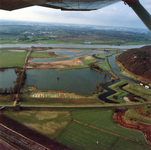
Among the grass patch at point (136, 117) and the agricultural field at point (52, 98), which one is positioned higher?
the agricultural field at point (52, 98)

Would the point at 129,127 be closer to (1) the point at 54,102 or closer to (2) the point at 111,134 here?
(2) the point at 111,134

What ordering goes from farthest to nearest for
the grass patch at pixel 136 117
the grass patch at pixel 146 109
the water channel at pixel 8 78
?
the water channel at pixel 8 78 < the grass patch at pixel 146 109 < the grass patch at pixel 136 117

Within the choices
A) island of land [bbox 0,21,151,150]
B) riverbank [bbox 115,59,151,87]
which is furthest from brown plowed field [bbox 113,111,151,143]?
riverbank [bbox 115,59,151,87]

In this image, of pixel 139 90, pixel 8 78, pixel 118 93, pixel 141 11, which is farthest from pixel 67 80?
pixel 141 11

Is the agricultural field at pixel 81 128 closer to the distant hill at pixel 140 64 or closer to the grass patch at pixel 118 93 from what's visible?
the grass patch at pixel 118 93

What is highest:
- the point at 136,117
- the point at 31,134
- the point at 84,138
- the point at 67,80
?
the point at 67,80

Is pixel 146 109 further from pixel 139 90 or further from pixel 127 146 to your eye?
pixel 127 146

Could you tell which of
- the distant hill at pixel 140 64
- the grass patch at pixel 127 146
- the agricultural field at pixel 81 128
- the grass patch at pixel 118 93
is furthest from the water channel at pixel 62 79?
the grass patch at pixel 127 146
